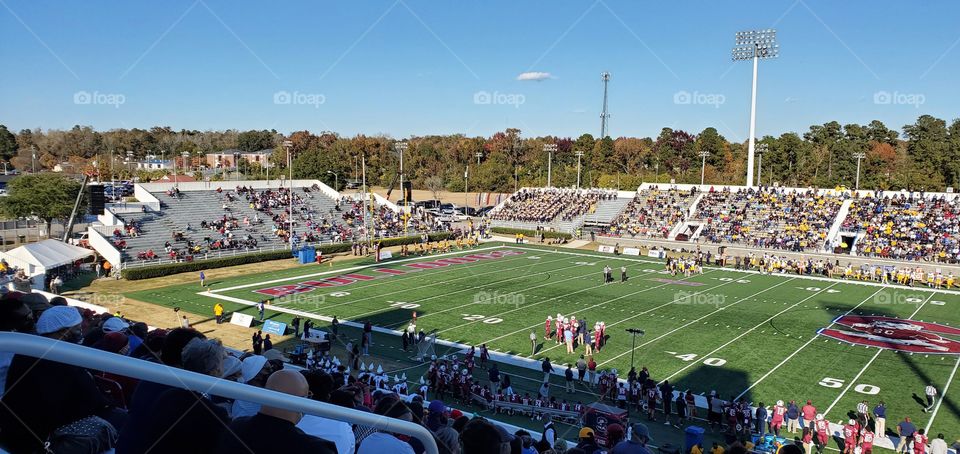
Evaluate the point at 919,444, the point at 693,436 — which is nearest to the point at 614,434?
the point at 693,436

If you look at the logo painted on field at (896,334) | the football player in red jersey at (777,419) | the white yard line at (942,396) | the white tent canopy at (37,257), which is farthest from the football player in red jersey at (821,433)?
the white tent canopy at (37,257)

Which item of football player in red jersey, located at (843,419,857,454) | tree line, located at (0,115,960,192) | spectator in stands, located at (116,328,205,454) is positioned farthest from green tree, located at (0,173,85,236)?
spectator in stands, located at (116,328,205,454)

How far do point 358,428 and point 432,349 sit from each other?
685 inches

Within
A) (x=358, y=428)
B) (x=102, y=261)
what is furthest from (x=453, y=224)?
(x=358, y=428)

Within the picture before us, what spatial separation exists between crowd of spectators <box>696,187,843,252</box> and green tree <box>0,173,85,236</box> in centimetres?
4375

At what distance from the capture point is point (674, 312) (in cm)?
2862

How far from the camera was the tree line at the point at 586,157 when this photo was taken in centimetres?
8000

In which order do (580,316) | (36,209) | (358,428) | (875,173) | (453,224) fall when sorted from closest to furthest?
1. (358,428)
2. (580,316)
3. (36,209)
4. (453,224)
5. (875,173)

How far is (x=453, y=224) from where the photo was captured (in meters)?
65.5

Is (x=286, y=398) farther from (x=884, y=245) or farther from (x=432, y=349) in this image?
(x=884, y=245)

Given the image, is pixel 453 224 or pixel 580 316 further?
pixel 453 224

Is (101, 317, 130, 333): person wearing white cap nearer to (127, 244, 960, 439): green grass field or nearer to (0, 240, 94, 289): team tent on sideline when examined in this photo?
(127, 244, 960, 439): green grass field

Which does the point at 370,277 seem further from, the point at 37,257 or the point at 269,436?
the point at 269,436

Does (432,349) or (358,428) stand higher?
(358,428)
